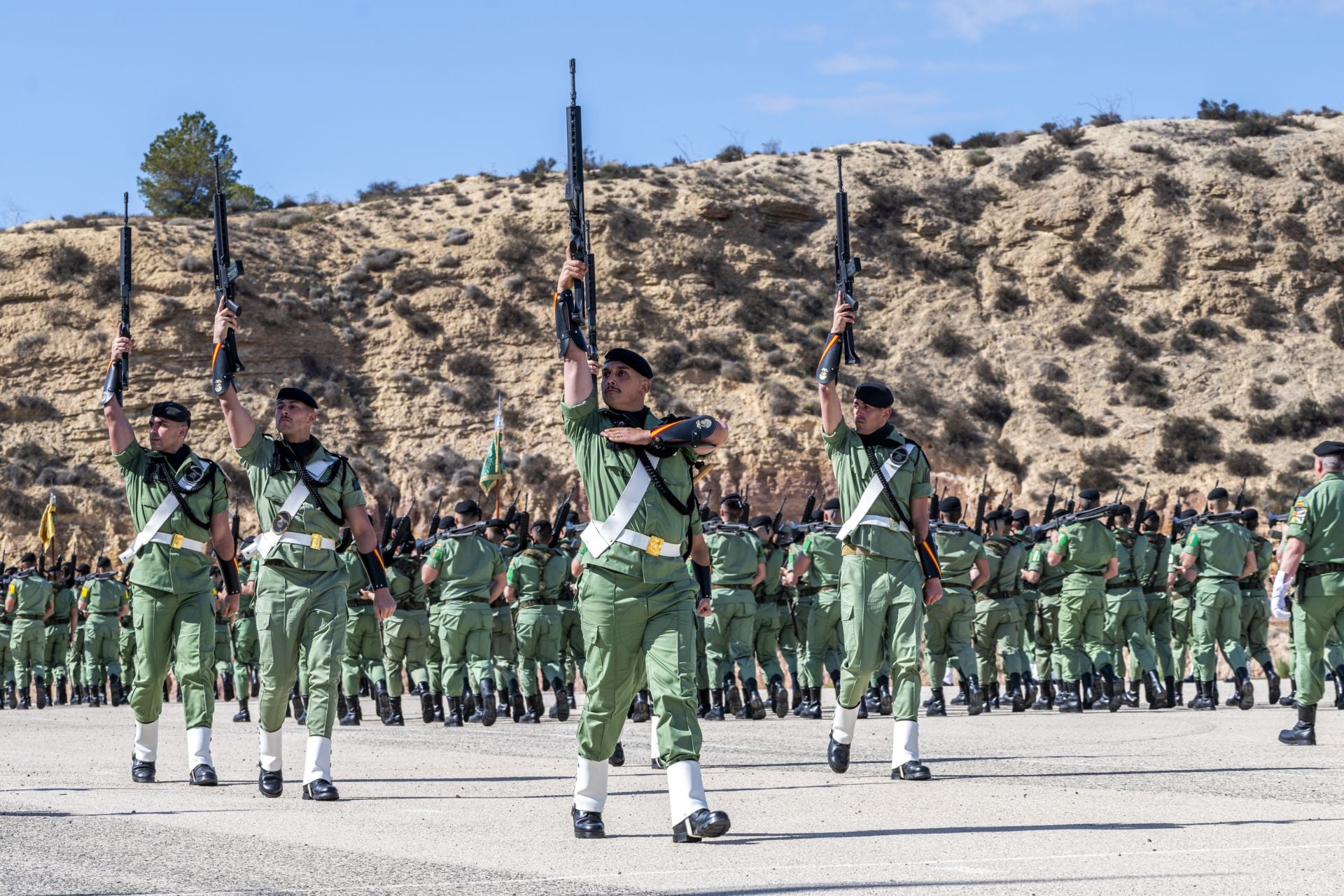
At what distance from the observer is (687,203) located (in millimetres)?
48594

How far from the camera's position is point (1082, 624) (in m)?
18.1

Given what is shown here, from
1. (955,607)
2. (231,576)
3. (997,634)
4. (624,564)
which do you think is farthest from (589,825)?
(997,634)

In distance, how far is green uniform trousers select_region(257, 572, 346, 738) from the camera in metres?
9.83

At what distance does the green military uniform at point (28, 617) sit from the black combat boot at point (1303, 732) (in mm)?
20368

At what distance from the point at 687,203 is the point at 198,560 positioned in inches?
1522

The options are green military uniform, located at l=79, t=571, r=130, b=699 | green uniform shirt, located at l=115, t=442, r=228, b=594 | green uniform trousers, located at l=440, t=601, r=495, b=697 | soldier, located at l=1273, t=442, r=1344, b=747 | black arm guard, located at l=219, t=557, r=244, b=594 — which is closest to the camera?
green uniform shirt, located at l=115, t=442, r=228, b=594

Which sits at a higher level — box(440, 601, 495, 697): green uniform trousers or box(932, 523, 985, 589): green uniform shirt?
box(932, 523, 985, 589): green uniform shirt

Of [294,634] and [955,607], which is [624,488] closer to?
[294,634]

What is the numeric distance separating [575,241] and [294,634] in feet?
10.9

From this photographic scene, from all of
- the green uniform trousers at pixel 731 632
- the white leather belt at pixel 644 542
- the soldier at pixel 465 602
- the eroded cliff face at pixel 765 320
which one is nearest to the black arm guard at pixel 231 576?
the white leather belt at pixel 644 542

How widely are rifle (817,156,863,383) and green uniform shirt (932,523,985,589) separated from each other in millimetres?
5723

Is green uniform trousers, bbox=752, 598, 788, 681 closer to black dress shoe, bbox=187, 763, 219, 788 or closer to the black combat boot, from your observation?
the black combat boot

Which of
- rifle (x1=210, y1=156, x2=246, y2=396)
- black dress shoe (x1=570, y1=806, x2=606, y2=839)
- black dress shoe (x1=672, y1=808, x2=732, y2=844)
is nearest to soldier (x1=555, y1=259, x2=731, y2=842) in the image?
black dress shoe (x1=570, y1=806, x2=606, y2=839)

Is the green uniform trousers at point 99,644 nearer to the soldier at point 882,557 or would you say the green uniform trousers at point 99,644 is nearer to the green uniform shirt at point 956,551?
the green uniform shirt at point 956,551
